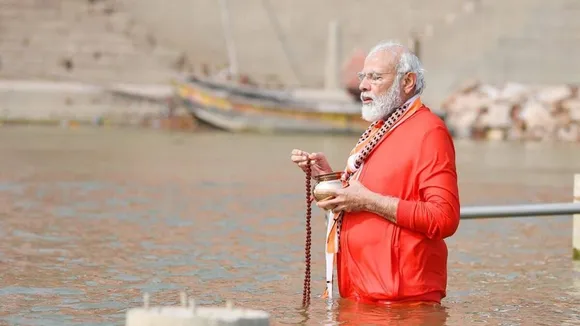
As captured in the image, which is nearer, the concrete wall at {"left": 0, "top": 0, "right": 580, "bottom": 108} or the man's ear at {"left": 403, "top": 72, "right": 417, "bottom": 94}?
the man's ear at {"left": 403, "top": 72, "right": 417, "bottom": 94}

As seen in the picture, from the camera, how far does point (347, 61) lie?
4781 cm

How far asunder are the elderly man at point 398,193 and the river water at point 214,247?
0.30 meters

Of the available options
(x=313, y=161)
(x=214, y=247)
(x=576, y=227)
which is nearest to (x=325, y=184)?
(x=313, y=161)

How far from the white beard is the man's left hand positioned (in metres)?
0.33

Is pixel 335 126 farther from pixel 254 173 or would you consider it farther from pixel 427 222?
pixel 427 222

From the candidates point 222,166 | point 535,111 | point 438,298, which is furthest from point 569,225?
point 535,111

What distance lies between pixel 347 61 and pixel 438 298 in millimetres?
40180

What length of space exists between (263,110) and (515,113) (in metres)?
6.82

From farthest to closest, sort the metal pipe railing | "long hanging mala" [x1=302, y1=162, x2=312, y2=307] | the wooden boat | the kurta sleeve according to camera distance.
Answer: the wooden boat → the metal pipe railing → "long hanging mala" [x1=302, y1=162, x2=312, y2=307] → the kurta sleeve

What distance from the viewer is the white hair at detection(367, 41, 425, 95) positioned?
24.9 ft

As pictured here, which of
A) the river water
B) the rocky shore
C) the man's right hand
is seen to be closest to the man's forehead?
the man's right hand

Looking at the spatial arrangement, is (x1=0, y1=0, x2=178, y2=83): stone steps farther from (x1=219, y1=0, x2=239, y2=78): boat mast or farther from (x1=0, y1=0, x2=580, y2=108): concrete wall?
(x1=219, y1=0, x2=239, y2=78): boat mast

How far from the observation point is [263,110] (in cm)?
4441

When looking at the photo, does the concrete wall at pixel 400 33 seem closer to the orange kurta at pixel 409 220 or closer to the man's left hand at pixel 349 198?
the orange kurta at pixel 409 220
